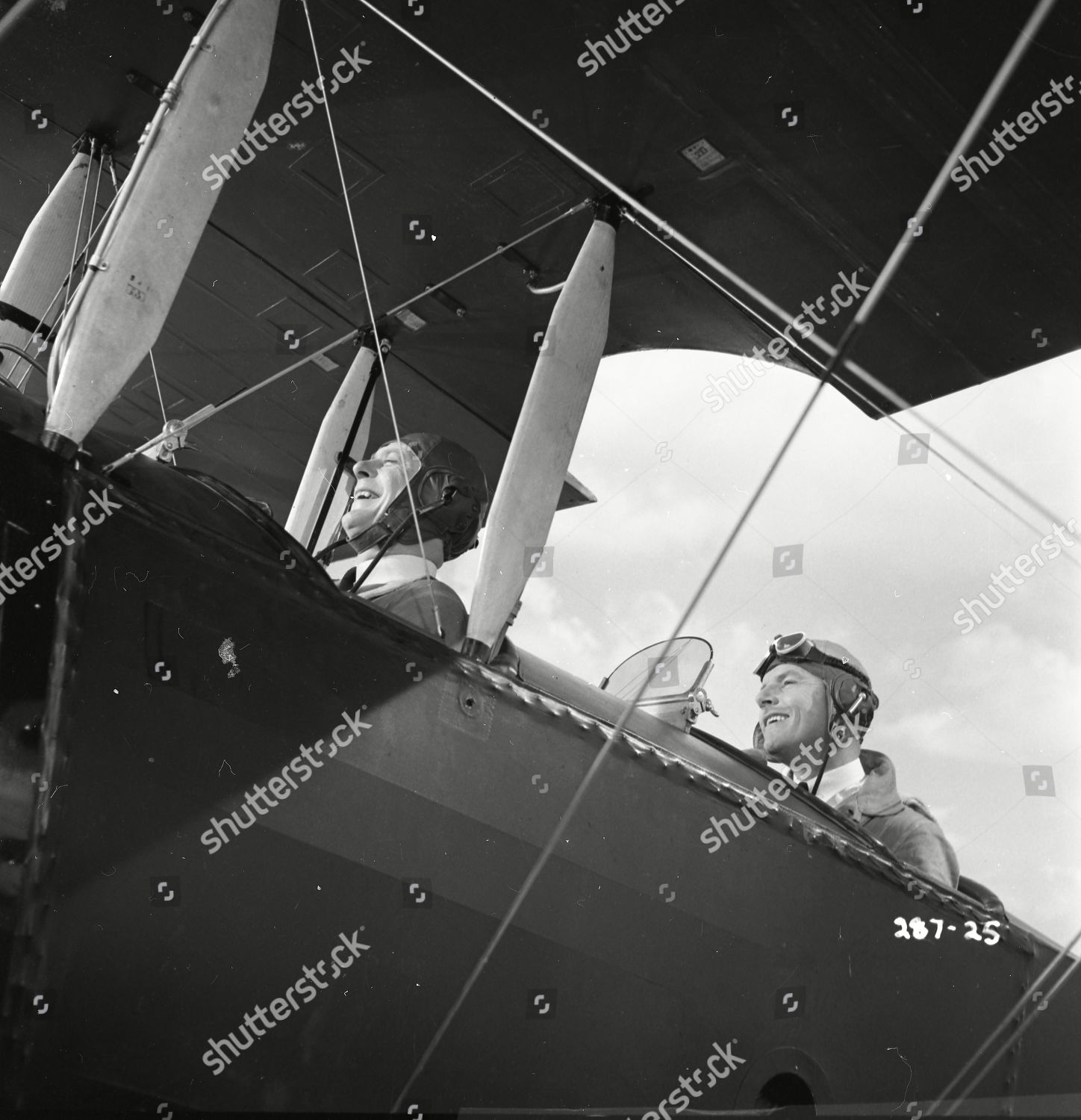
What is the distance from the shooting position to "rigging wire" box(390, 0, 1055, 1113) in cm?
340

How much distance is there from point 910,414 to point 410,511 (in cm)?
255

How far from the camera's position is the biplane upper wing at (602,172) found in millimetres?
4488

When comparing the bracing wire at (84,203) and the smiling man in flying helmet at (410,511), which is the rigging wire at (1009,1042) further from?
the bracing wire at (84,203)

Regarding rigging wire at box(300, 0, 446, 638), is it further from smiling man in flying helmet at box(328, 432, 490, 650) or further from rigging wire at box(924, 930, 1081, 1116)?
rigging wire at box(924, 930, 1081, 1116)

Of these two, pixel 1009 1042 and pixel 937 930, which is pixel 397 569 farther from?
pixel 1009 1042

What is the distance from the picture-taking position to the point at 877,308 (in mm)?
5508

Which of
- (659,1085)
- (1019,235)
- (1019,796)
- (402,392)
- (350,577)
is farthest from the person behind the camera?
(402,392)

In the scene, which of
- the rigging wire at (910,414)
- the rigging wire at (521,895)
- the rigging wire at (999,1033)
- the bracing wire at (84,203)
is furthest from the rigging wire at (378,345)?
the rigging wire at (999,1033)

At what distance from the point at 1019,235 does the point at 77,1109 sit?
4.21 meters

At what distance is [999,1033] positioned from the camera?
4.78 m

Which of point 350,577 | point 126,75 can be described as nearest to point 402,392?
point 126,75

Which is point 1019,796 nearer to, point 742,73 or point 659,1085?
point 659,1085

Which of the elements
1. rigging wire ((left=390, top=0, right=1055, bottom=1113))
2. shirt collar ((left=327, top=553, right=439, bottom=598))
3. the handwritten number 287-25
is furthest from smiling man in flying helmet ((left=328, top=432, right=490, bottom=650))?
the handwritten number 287-25

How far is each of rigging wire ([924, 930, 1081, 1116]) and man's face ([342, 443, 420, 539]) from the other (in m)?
2.75
